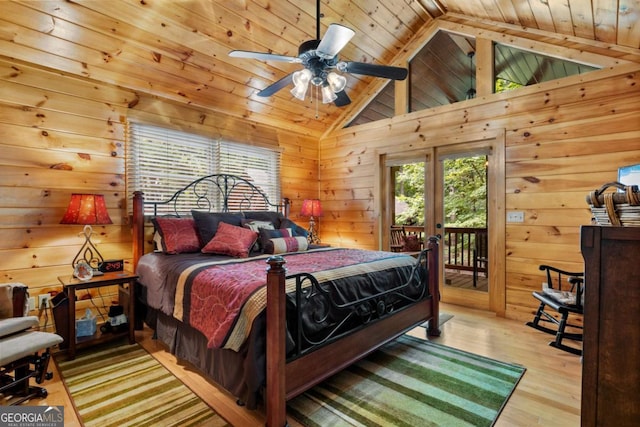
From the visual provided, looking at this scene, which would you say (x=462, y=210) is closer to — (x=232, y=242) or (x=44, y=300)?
(x=232, y=242)

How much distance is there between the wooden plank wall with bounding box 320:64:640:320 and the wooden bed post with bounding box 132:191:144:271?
3.30 meters

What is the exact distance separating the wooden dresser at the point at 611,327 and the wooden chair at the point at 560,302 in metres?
1.78

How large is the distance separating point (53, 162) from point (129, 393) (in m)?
2.15

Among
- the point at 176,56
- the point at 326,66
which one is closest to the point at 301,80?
the point at 326,66

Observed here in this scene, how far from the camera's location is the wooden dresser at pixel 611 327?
1.06 meters

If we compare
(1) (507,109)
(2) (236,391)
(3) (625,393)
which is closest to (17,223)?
(2) (236,391)

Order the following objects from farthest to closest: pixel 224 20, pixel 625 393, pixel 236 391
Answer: pixel 224 20 < pixel 236 391 < pixel 625 393

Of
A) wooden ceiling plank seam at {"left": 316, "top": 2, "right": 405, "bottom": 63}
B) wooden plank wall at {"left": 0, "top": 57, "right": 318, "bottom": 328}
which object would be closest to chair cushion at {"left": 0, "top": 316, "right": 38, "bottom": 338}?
wooden plank wall at {"left": 0, "top": 57, "right": 318, "bottom": 328}

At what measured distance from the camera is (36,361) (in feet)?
6.70

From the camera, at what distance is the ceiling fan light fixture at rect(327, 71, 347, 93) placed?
101 inches

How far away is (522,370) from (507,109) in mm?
2636

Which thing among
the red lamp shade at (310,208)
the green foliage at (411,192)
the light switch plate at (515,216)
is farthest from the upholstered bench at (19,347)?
the light switch plate at (515,216)

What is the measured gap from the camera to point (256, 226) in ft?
11.2

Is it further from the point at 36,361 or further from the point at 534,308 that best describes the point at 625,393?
the point at 36,361
